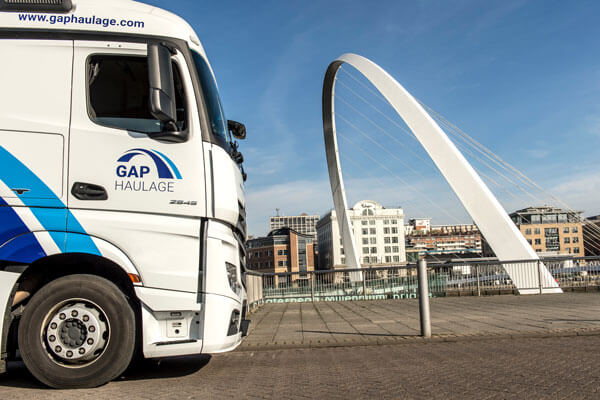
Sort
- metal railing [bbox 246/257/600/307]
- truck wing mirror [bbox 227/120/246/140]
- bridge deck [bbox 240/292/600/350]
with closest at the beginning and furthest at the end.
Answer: truck wing mirror [bbox 227/120/246/140]
bridge deck [bbox 240/292/600/350]
metal railing [bbox 246/257/600/307]

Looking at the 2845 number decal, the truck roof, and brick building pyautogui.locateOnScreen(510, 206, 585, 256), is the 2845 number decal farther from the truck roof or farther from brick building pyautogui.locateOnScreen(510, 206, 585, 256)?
brick building pyautogui.locateOnScreen(510, 206, 585, 256)

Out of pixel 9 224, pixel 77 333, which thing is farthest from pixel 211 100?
pixel 77 333

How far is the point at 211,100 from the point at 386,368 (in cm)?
297

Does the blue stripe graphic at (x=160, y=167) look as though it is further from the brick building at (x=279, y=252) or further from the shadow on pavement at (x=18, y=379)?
the brick building at (x=279, y=252)

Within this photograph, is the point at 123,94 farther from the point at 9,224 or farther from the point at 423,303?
the point at 423,303

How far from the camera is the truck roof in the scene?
4.55 meters

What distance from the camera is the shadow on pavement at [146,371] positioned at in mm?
4504

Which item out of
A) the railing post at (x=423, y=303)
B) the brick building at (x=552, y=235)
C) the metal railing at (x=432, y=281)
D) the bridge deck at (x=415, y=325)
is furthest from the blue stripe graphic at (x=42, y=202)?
the brick building at (x=552, y=235)

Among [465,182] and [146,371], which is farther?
[465,182]

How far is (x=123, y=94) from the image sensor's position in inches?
180

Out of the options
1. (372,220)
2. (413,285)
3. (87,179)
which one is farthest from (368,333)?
(372,220)

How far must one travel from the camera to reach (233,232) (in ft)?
15.5

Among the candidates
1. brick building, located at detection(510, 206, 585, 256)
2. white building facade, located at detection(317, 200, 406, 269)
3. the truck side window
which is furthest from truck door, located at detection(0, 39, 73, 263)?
brick building, located at detection(510, 206, 585, 256)

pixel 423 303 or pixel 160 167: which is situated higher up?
pixel 160 167
